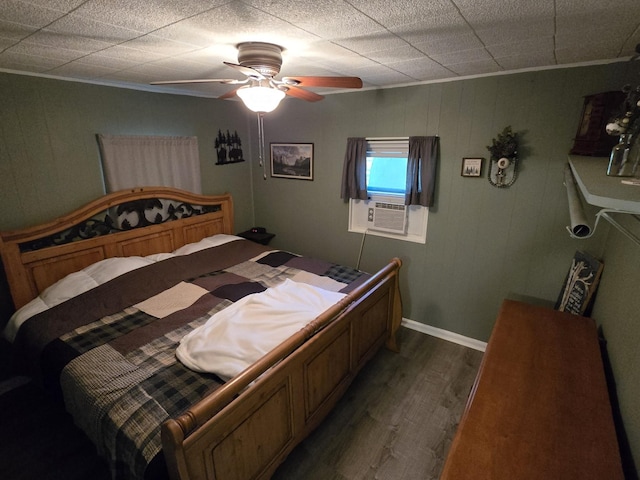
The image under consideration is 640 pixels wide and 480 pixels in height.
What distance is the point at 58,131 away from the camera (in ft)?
8.57

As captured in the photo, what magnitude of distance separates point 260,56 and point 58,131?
2072 millimetres

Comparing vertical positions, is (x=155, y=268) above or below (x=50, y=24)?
below

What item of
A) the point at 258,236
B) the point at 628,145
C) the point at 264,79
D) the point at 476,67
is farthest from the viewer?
the point at 258,236

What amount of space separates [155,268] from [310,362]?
180cm

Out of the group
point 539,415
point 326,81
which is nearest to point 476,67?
point 326,81

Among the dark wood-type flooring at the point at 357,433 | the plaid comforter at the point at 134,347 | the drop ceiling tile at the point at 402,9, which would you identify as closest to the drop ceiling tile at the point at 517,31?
the drop ceiling tile at the point at 402,9

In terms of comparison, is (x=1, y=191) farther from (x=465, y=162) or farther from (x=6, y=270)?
(x=465, y=162)

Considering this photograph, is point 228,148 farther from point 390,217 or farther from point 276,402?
point 276,402

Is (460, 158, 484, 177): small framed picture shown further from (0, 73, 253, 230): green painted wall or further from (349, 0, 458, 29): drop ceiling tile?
(0, 73, 253, 230): green painted wall

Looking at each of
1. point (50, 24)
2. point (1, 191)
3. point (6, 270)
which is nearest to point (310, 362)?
point (50, 24)

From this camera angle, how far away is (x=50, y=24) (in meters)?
1.40

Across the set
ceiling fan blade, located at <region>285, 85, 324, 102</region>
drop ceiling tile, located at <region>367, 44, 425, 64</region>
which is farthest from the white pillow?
drop ceiling tile, located at <region>367, 44, 425, 64</region>

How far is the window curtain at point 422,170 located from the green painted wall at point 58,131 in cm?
250

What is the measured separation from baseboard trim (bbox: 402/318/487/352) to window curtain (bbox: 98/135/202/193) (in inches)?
113
